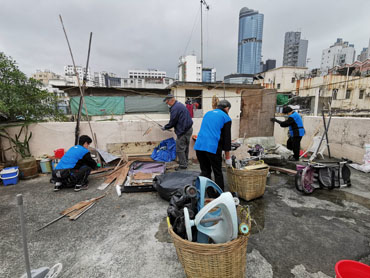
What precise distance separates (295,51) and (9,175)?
85858mm

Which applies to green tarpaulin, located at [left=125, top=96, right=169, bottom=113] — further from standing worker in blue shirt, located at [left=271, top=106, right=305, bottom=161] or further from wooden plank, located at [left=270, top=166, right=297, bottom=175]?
wooden plank, located at [left=270, top=166, right=297, bottom=175]

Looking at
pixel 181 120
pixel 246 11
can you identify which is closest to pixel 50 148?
pixel 181 120

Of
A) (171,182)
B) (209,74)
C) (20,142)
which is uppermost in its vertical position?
(209,74)

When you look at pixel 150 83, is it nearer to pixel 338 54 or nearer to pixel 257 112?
pixel 257 112

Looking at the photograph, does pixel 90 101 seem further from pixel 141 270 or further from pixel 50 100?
pixel 141 270

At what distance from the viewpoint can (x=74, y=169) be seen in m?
3.56

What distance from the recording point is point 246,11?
273 feet

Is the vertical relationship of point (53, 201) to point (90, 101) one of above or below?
below

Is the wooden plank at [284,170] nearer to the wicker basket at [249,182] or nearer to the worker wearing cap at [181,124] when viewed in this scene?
the wicker basket at [249,182]

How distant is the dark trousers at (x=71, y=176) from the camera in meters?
3.47

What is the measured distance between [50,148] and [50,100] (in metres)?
1.35

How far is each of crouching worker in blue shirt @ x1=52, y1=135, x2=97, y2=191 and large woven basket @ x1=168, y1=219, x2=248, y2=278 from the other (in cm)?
292

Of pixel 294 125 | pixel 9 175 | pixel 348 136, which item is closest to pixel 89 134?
pixel 9 175

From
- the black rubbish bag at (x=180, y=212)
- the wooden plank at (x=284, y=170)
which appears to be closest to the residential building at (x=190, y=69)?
the wooden plank at (x=284, y=170)
